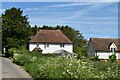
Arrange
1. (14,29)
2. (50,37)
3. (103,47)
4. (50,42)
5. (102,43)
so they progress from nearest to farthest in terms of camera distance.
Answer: (14,29), (103,47), (102,43), (50,42), (50,37)

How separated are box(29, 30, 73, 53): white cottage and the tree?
4.31 metres

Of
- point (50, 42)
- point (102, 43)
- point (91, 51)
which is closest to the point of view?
point (102, 43)

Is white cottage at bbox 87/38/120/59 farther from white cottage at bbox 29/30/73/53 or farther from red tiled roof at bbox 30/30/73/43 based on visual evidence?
red tiled roof at bbox 30/30/73/43

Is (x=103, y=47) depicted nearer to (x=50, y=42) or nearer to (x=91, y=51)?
(x=91, y=51)

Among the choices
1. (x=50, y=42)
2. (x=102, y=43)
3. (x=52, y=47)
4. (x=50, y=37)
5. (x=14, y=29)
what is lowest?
(x=52, y=47)

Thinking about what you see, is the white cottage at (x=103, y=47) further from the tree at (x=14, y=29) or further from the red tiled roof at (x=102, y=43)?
the tree at (x=14, y=29)

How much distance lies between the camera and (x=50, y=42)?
2330 inches

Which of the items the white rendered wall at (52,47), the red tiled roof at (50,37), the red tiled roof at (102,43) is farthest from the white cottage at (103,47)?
the red tiled roof at (50,37)

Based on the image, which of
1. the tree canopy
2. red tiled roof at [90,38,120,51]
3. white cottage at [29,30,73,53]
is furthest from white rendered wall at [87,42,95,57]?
the tree canopy

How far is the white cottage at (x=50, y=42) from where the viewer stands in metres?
58.9

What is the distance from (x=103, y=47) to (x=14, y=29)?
51.5ft

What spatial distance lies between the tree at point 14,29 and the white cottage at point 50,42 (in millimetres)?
4305

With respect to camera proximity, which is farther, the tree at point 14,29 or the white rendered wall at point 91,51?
the white rendered wall at point 91,51

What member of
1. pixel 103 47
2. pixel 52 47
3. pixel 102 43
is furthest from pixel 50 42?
pixel 103 47
